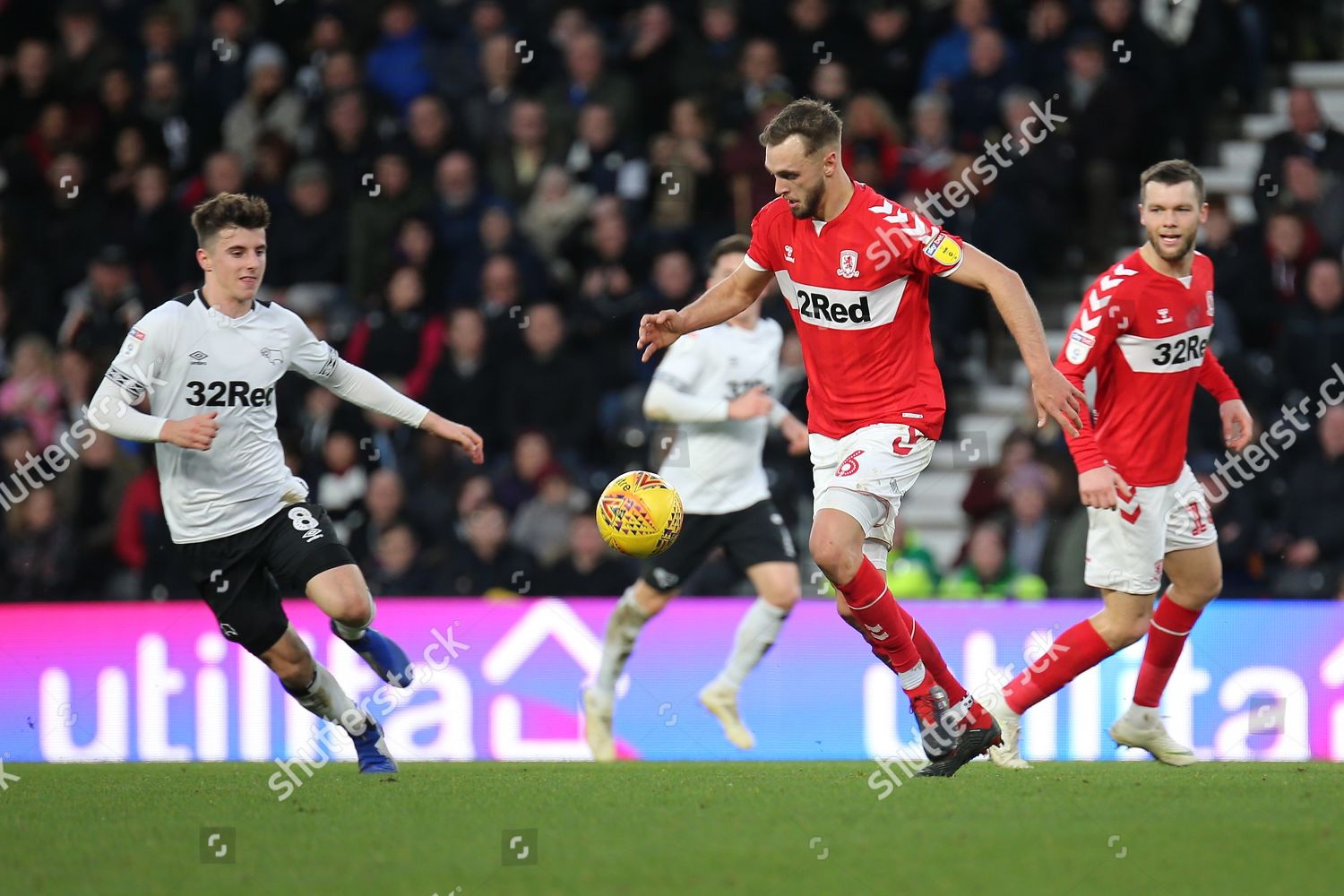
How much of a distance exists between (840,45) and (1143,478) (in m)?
7.41

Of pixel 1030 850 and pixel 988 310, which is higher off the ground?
pixel 988 310

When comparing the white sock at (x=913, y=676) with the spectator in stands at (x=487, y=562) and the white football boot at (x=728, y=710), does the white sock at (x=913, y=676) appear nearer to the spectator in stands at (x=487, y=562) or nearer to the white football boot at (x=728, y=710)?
the white football boot at (x=728, y=710)

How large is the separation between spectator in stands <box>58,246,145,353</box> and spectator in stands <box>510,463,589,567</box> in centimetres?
352

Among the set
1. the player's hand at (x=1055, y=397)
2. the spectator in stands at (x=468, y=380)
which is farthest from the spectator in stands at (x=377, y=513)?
the player's hand at (x=1055, y=397)

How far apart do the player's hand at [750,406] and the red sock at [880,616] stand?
8.15ft

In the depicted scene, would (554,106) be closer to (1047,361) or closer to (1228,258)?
(1228,258)

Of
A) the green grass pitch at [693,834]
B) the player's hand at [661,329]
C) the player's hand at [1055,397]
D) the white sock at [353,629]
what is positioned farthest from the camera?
the white sock at [353,629]

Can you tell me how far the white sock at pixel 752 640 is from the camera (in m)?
9.66

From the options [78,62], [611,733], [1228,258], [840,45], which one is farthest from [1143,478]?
[78,62]

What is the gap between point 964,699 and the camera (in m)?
6.82

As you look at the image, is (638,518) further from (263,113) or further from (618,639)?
(263,113)

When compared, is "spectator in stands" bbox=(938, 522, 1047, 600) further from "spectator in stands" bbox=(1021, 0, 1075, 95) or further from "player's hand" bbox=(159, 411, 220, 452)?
"player's hand" bbox=(159, 411, 220, 452)

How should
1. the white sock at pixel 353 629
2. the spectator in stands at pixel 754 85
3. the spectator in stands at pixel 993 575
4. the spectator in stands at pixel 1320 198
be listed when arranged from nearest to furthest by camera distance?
1. the white sock at pixel 353 629
2. the spectator in stands at pixel 993 575
3. the spectator in stands at pixel 1320 198
4. the spectator in stands at pixel 754 85

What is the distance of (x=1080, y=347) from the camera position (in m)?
7.31
